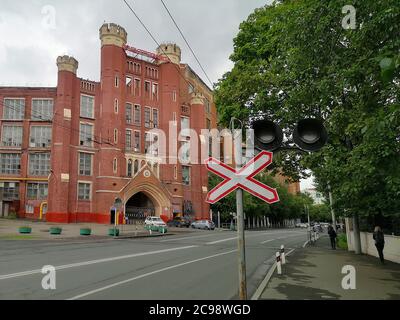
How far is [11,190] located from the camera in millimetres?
51938

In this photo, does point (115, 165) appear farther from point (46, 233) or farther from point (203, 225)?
point (46, 233)

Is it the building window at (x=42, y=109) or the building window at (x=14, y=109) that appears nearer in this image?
the building window at (x=42, y=109)

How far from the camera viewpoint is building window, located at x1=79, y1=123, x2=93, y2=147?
53.2m

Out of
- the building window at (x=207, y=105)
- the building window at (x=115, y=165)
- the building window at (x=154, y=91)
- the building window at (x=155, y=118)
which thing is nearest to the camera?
the building window at (x=115, y=165)

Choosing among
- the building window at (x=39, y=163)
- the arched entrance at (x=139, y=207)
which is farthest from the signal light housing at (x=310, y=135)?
the building window at (x=39, y=163)

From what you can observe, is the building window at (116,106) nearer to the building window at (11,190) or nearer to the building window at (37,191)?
the building window at (37,191)

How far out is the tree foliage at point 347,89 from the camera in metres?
7.77

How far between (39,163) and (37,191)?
365cm

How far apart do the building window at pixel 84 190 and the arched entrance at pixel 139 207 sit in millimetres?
5781

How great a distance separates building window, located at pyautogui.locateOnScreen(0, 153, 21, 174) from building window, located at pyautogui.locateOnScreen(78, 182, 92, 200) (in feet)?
27.4

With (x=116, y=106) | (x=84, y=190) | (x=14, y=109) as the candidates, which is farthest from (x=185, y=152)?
(x=14, y=109)
